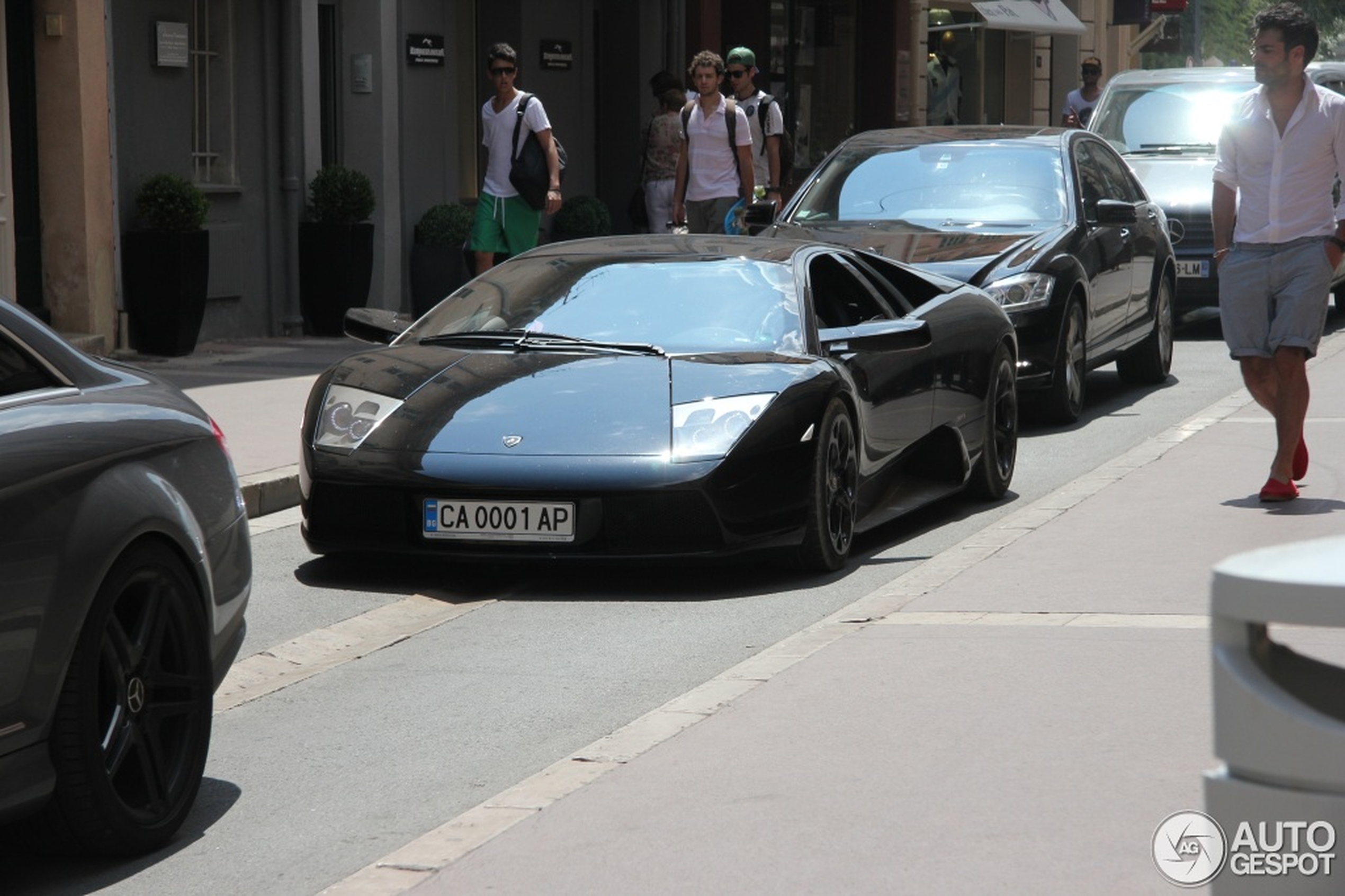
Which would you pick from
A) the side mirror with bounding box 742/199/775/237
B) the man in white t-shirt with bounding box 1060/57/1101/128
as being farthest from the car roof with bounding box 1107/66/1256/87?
the side mirror with bounding box 742/199/775/237

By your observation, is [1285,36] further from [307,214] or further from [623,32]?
[623,32]

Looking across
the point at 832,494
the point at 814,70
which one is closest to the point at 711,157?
the point at 832,494

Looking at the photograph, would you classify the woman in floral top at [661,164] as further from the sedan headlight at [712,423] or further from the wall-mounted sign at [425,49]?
the sedan headlight at [712,423]

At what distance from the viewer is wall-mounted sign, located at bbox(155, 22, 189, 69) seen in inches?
645

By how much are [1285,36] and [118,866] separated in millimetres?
6467

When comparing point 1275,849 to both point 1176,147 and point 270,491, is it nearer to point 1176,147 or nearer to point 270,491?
point 270,491

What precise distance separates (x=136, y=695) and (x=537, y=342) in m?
4.03

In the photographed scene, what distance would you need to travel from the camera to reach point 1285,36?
9.53 metres

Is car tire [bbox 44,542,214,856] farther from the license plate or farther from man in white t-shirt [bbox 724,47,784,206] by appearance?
man in white t-shirt [bbox 724,47,784,206]

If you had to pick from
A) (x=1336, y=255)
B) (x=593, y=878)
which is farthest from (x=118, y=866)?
(x=1336, y=255)

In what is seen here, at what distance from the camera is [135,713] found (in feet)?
16.1

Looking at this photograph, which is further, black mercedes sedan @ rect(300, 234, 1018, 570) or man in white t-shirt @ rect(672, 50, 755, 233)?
man in white t-shirt @ rect(672, 50, 755, 233)

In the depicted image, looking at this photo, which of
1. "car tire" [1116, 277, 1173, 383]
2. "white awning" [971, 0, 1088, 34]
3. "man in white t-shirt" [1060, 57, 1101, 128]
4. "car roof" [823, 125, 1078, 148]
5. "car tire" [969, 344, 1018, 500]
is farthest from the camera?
"white awning" [971, 0, 1088, 34]

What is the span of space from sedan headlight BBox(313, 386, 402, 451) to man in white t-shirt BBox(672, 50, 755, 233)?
786cm
